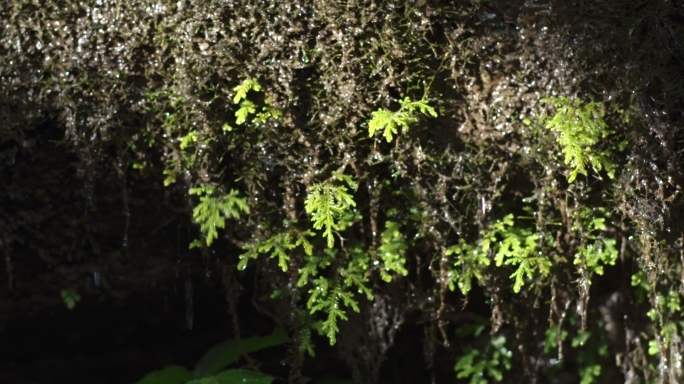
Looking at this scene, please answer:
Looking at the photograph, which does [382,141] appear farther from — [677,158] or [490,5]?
[677,158]

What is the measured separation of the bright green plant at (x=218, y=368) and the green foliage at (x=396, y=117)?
103cm

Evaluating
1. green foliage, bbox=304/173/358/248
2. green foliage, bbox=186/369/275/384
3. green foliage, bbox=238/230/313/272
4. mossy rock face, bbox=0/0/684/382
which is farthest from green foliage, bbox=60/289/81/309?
green foliage, bbox=304/173/358/248

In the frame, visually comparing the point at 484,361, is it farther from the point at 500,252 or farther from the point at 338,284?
the point at 338,284

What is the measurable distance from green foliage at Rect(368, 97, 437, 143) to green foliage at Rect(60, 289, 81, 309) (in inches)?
55.0

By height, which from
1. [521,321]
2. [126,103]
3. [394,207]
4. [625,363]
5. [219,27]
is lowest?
[625,363]

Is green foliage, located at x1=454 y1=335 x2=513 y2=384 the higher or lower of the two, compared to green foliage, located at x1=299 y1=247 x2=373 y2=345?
lower

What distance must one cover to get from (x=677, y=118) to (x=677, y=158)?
13 cm

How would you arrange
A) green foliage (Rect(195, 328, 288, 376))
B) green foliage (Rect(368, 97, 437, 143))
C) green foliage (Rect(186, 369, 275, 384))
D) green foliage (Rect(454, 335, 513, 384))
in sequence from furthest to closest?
1. green foliage (Rect(454, 335, 513, 384))
2. green foliage (Rect(195, 328, 288, 376))
3. green foliage (Rect(186, 369, 275, 384))
4. green foliage (Rect(368, 97, 437, 143))

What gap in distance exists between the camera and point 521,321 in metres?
2.43

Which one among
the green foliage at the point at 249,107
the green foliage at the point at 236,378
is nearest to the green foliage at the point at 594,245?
the green foliage at the point at 249,107

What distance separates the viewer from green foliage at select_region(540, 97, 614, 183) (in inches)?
77.5

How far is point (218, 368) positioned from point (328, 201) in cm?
107

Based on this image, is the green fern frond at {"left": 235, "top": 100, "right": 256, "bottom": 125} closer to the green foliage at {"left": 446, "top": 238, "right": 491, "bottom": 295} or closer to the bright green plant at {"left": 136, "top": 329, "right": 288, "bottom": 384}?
the green foliage at {"left": 446, "top": 238, "right": 491, "bottom": 295}

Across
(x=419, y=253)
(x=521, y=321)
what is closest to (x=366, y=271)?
(x=419, y=253)
